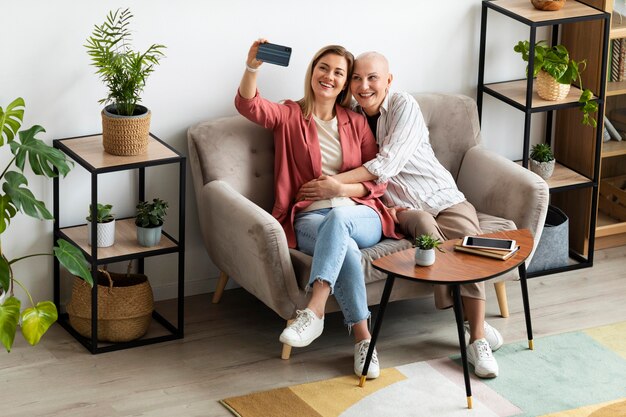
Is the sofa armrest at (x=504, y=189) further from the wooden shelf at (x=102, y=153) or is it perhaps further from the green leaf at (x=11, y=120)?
the green leaf at (x=11, y=120)

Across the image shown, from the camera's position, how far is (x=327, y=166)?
4328 millimetres

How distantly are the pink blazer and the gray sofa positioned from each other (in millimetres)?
124

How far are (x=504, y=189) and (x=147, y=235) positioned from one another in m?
1.41

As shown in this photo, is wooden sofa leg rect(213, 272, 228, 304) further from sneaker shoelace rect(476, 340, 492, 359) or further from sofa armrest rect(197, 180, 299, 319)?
sneaker shoelace rect(476, 340, 492, 359)

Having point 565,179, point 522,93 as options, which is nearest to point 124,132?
point 522,93

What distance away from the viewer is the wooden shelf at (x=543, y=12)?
15.3ft

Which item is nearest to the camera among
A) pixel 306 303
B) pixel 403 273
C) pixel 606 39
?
pixel 403 273

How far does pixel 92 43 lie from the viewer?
4148mm

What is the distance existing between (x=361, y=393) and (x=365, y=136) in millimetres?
1061

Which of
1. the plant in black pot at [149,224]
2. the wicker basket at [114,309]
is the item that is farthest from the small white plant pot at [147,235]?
the wicker basket at [114,309]

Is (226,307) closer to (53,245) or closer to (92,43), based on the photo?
(53,245)

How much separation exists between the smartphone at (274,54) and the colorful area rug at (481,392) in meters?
1.16

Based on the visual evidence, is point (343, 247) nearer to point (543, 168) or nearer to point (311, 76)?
point (311, 76)

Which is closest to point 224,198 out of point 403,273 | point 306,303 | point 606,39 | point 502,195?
point 306,303
